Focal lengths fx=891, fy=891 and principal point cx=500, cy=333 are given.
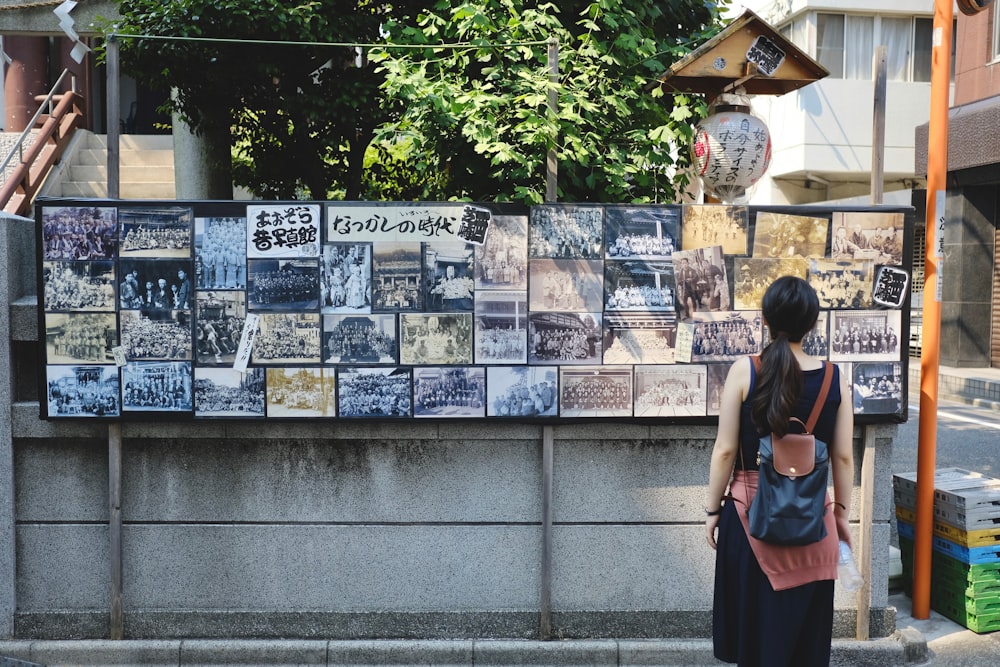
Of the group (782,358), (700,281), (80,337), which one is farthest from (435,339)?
(782,358)

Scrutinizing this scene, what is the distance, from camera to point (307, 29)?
835 centimetres

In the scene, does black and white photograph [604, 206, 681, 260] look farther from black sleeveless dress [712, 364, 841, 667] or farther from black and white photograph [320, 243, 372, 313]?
black sleeveless dress [712, 364, 841, 667]

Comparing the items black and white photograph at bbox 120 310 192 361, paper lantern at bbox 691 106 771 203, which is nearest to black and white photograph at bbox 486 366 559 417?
paper lantern at bbox 691 106 771 203

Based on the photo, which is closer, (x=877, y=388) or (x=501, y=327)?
(x=501, y=327)

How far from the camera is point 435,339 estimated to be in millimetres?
5254

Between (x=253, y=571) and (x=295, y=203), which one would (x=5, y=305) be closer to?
(x=295, y=203)

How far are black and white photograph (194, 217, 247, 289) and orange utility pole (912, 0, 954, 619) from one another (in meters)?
4.27

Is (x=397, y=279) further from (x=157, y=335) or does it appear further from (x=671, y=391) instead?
(x=671, y=391)

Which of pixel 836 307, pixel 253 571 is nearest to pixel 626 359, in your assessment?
pixel 836 307

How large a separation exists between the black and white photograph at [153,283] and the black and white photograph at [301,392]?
68 centimetres

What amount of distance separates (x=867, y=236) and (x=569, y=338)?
1.91 m

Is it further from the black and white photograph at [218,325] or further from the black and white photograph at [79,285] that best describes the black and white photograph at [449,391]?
the black and white photograph at [79,285]

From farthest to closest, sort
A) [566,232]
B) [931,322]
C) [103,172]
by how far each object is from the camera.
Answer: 1. [103,172]
2. [931,322]
3. [566,232]

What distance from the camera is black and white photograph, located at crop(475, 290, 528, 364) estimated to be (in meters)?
5.25
